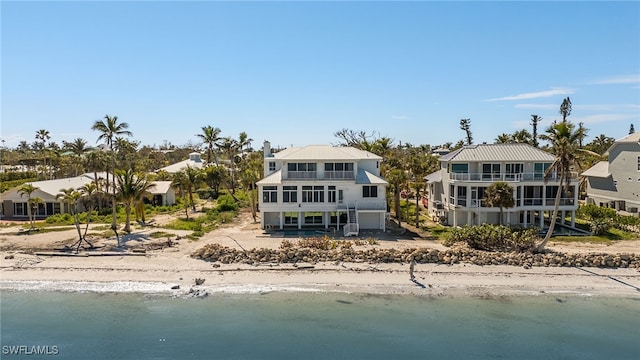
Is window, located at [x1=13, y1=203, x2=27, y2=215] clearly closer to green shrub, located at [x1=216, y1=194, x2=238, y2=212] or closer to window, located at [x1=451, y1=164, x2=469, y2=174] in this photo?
green shrub, located at [x1=216, y1=194, x2=238, y2=212]

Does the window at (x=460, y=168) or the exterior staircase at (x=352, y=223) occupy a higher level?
the window at (x=460, y=168)

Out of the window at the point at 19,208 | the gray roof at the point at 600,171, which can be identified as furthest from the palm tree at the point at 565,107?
the window at the point at 19,208

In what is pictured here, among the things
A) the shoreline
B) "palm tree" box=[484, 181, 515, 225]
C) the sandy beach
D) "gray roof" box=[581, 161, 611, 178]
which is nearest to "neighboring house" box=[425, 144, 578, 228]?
"palm tree" box=[484, 181, 515, 225]

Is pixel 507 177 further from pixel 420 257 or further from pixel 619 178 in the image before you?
pixel 619 178

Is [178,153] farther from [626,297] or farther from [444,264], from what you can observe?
[626,297]

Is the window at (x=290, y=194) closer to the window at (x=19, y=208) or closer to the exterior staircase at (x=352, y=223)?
the exterior staircase at (x=352, y=223)

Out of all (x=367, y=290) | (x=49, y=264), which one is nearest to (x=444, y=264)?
(x=367, y=290)
